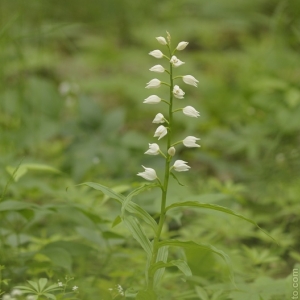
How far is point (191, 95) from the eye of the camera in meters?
4.19

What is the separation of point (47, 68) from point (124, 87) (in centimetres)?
95

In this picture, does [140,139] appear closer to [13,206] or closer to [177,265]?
[13,206]

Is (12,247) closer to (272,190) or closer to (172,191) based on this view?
(172,191)

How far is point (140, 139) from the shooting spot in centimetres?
276

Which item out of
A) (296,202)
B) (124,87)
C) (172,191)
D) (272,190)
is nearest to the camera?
(172,191)

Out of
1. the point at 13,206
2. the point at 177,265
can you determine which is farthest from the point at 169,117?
the point at 13,206

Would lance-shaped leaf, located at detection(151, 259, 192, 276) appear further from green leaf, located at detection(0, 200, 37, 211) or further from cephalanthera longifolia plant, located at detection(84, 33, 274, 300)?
green leaf, located at detection(0, 200, 37, 211)

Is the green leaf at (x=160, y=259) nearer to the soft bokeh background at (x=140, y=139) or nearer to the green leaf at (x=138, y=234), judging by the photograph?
the green leaf at (x=138, y=234)

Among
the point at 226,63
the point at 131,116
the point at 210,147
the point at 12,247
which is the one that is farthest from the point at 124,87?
the point at 12,247

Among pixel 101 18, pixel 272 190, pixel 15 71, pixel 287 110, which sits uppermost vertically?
pixel 101 18

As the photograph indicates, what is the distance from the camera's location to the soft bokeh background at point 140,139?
5.91ft

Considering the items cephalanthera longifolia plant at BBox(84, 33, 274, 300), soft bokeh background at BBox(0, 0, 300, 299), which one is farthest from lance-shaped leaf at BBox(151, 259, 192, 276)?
soft bokeh background at BBox(0, 0, 300, 299)

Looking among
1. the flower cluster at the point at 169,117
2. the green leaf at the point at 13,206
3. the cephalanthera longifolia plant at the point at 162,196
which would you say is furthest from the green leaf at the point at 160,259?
the green leaf at the point at 13,206

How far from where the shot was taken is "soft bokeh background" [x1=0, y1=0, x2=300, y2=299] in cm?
180
